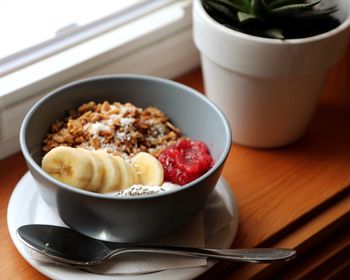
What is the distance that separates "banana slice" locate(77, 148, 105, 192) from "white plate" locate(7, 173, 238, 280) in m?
0.10

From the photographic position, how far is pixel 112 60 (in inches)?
37.6

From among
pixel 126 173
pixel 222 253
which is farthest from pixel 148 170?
pixel 222 253

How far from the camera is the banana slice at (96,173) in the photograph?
2.28 feet

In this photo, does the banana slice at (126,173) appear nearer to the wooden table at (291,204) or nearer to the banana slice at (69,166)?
the banana slice at (69,166)

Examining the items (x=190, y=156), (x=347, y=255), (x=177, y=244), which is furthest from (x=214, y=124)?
(x=347, y=255)

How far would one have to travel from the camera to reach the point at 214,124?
804 millimetres

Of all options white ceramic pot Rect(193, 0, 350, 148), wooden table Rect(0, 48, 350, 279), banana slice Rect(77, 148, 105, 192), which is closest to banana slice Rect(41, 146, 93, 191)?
banana slice Rect(77, 148, 105, 192)

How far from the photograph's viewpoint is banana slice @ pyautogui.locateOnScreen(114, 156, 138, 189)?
2.36 feet

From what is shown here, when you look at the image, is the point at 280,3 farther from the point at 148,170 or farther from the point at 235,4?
the point at 148,170

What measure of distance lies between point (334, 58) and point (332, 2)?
0.32 feet

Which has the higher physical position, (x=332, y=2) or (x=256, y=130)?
(x=332, y=2)

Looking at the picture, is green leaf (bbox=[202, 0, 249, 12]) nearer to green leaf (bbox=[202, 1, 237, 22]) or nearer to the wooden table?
green leaf (bbox=[202, 1, 237, 22])

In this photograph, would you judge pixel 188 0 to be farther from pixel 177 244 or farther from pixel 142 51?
pixel 177 244

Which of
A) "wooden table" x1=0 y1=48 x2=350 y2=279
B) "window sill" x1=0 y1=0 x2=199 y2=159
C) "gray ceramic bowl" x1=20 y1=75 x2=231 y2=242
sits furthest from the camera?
"window sill" x1=0 y1=0 x2=199 y2=159
